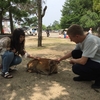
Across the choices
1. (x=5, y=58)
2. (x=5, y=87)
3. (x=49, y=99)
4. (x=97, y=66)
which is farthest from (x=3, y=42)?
(x=97, y=66)

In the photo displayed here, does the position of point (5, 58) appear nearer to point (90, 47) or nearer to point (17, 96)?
point (17, 96)

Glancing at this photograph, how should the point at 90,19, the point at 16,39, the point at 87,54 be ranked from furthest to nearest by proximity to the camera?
the point at 90,19, the point at 16,39, the point at 87,54

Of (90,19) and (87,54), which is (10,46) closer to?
(87,54)

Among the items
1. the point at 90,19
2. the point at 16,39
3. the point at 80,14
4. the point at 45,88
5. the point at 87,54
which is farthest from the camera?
the point at 80,14

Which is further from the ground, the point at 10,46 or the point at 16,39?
the point at 16,39

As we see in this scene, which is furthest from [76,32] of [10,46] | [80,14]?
[80,14]

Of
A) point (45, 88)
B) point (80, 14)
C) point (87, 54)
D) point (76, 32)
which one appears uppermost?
point (80, 14)

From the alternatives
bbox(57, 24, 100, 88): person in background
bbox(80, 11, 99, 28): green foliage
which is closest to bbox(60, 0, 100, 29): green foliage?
bbox(80, 11, 99, 28): green foliage

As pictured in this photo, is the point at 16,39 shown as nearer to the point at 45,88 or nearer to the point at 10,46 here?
the point at 10,46

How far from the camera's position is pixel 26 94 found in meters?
2.85

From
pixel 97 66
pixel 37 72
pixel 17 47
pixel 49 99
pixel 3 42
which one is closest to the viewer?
pixel 49 99

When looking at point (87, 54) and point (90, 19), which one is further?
point (90, 19)

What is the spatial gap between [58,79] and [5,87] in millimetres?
1028

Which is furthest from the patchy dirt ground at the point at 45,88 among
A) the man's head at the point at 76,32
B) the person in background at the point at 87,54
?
the man's head at the point at 76,32
